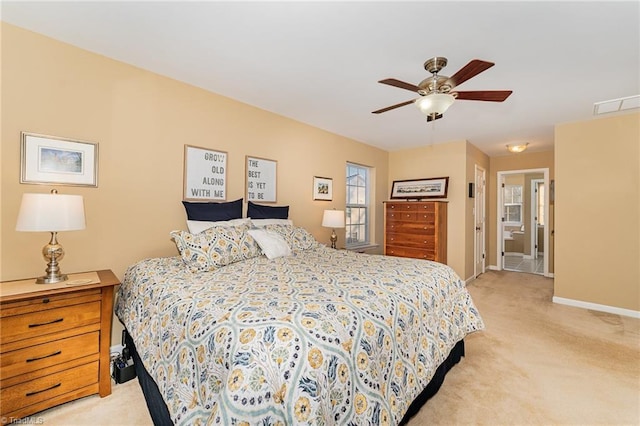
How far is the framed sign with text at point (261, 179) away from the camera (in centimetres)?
322

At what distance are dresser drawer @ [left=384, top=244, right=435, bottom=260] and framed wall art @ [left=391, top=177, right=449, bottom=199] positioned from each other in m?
1.03

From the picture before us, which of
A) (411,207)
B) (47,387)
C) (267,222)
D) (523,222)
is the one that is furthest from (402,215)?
(523,222)

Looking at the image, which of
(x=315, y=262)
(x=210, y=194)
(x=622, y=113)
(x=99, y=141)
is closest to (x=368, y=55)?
(x=315, y=262)

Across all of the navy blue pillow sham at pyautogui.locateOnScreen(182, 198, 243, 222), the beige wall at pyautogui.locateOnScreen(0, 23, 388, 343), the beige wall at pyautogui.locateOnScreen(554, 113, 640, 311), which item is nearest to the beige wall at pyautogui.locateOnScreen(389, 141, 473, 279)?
the beige wall at pyautogui.locateOnScreen(554, 113, 640, 311)

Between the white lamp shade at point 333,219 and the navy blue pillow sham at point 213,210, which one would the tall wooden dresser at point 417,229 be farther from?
the navy blue pillow sham at point 213,210

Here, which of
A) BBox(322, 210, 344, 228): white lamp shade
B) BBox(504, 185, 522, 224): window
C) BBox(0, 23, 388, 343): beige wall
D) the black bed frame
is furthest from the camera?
BBox(504, 185, 522, 224): window

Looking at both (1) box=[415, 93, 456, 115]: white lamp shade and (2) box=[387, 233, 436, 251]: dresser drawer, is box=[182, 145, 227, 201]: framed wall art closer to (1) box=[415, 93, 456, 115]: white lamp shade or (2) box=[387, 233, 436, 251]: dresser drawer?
(1) box=[415, 93, 456, 115]: white lamp shade

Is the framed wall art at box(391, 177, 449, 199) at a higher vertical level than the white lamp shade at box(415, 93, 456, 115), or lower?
lower

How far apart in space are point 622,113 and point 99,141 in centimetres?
557

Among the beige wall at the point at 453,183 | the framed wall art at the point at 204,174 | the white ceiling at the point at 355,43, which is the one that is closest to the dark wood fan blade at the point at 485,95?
the white ceiling at the point at 355,43

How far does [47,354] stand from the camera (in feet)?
5.42

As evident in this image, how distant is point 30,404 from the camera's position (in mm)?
1602

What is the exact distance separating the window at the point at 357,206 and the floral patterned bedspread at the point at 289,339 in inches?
112

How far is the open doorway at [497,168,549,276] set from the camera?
6.12m
